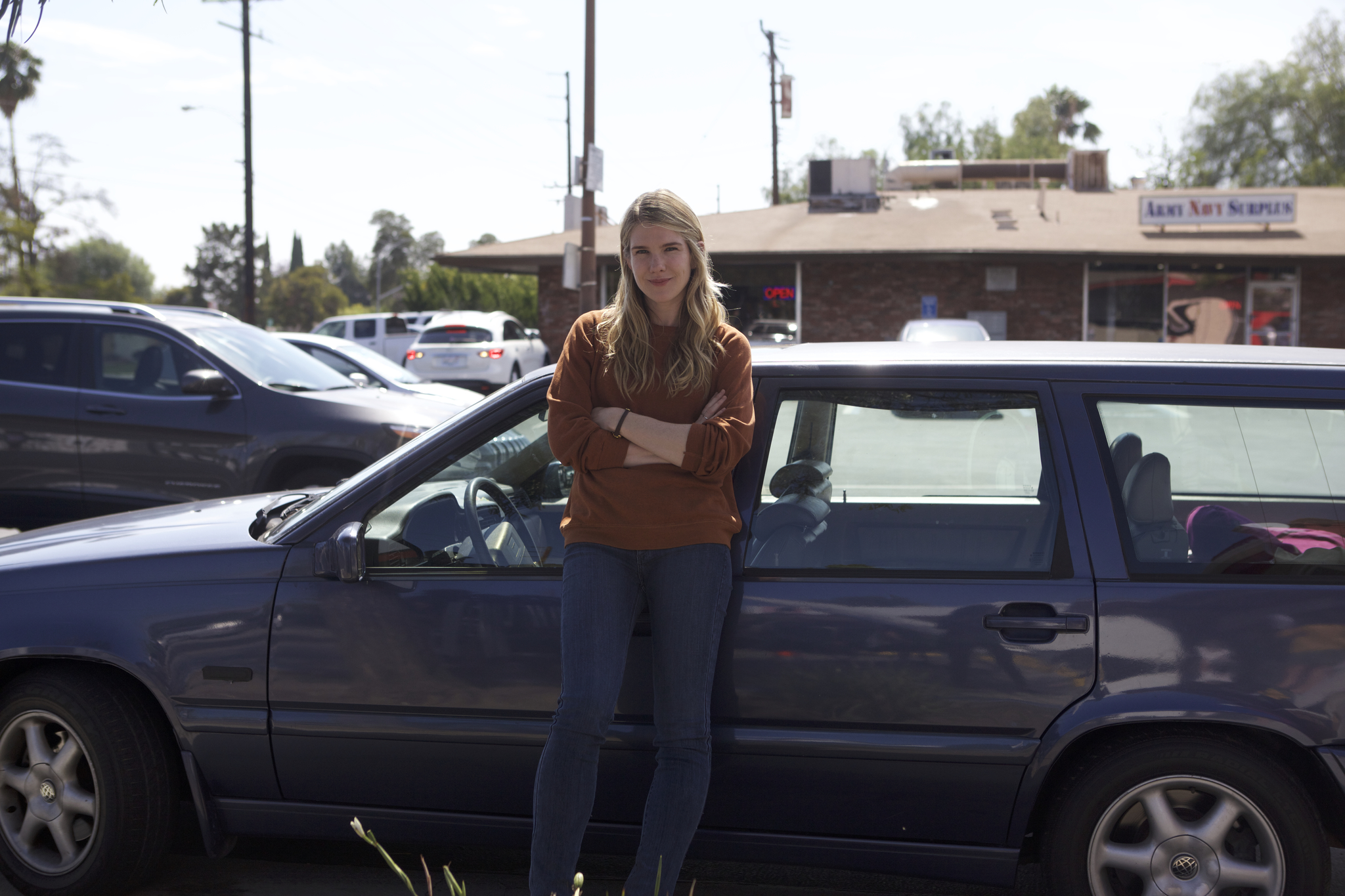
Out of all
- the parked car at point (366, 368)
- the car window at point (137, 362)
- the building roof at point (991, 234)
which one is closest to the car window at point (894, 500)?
the car window at point (137, 362)

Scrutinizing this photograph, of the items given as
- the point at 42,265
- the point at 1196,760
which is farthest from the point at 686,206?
the point at 42,265

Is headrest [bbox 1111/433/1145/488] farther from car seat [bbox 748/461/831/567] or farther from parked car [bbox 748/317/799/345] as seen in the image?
parked car [bbox 748/317/799/345]

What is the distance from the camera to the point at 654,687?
254cm

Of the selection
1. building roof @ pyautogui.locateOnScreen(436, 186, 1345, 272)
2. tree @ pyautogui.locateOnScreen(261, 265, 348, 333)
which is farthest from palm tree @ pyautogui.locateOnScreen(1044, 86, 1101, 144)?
tree @ pyautogui.locateOnScreen(261, 265, 348, 333)

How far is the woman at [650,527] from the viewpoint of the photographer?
95.5 inches

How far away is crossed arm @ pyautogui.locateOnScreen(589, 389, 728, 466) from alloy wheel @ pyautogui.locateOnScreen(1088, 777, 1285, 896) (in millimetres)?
1299

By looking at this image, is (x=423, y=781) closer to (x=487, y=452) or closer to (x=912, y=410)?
(x=487, y=452)

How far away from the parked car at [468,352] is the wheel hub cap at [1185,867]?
57.4 feet

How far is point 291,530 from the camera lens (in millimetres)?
2914

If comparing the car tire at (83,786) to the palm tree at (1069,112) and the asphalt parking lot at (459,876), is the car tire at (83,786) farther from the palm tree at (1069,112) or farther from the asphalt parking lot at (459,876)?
the palm tree at (1069,112)

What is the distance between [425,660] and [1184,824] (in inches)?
72.7

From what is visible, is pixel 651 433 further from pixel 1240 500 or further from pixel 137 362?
pixel 137 362

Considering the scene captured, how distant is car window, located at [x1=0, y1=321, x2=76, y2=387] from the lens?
22.6ft

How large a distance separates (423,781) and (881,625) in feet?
4.06
